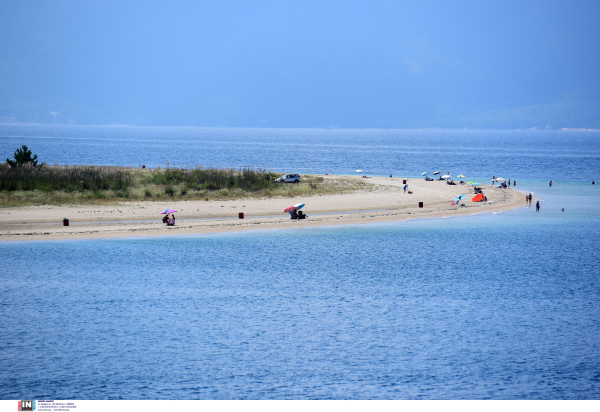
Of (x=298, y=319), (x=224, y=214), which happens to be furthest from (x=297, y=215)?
(x=298, y=319)

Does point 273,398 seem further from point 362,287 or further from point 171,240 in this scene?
point 171,240

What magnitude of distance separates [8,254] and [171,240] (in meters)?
10.1

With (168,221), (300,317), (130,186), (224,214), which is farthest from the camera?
(130,186)

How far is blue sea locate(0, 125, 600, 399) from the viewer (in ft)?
63.3

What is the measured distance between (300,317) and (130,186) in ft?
119

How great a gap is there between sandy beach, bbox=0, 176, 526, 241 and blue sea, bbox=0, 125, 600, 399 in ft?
5.62

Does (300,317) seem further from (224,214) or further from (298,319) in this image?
(224,214)

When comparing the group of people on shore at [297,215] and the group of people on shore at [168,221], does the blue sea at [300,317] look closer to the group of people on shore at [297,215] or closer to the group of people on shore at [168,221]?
the group of people on shore at [168,221]

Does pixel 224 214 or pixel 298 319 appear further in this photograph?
pixel 224 214
